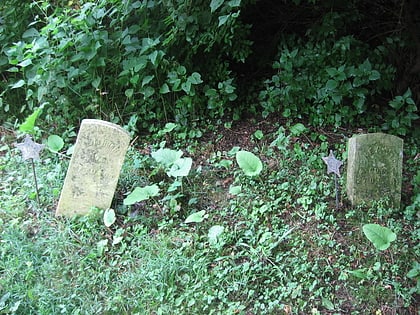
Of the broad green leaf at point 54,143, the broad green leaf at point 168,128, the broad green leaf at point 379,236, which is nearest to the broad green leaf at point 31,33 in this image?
the broad green leaf at point 54,143

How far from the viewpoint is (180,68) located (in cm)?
418

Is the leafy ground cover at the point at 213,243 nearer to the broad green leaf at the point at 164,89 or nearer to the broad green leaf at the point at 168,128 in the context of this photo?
the broad green leaf at the point at 168,128

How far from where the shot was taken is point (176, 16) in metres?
4.06

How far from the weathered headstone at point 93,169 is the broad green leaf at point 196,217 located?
2.03 ft

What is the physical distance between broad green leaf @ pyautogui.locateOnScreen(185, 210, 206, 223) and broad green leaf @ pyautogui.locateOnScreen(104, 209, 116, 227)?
53cm

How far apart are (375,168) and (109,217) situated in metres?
1.92

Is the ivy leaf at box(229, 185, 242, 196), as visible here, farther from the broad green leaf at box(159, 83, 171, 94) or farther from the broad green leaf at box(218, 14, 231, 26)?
the broad green leaf at box(218, 14, 231, 26)

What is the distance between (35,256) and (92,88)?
1.77 metres

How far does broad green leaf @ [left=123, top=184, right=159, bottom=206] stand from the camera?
11.1 ft

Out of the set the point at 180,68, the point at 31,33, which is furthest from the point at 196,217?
the point at 31,33

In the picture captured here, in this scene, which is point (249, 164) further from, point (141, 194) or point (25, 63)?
point (25, 63)

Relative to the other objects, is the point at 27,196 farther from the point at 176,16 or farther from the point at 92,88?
the point at 176,16

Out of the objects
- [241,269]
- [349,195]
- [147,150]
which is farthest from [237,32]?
[241,269]

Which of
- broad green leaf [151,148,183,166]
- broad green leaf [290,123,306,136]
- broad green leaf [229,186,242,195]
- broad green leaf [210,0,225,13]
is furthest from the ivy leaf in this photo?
broad green leaf [210,0,225,13]
